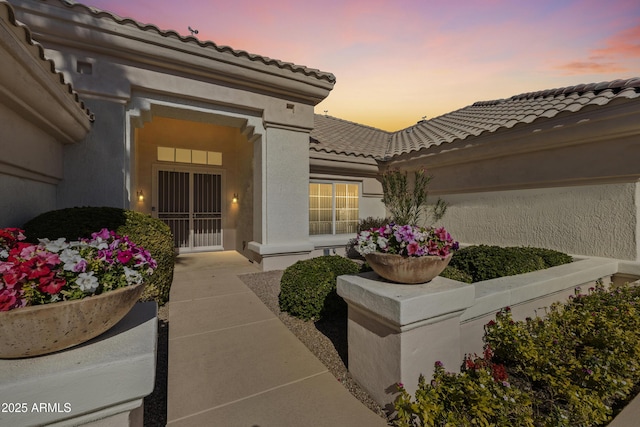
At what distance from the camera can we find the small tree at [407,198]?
7.20 m

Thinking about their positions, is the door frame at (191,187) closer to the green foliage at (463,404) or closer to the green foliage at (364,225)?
the green foliage at (364,225)

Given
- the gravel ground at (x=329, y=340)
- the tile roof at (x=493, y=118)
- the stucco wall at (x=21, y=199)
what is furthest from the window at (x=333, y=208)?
the stucco wall at (x=21, y=199)

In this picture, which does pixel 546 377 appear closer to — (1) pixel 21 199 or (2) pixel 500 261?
(2) pixel 500 261

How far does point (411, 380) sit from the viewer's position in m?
2.50

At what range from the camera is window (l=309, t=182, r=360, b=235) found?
9.62m

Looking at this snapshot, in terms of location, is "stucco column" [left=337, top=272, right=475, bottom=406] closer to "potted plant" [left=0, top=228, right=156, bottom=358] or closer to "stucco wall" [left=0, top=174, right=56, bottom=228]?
"potted plant" [left=0, top=228, right=156, bottom=358]

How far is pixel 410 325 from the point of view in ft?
7.97

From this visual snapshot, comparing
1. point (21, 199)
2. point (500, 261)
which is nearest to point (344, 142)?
point (500, 261)

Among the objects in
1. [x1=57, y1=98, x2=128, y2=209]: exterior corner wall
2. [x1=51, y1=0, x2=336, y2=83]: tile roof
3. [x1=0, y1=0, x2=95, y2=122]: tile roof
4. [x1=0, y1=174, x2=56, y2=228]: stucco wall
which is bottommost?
[x1=0, y1=174, x2=56, y2=228]: stucco wall

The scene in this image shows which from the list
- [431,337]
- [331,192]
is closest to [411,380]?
[431,337]

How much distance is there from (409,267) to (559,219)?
6043 millimetres

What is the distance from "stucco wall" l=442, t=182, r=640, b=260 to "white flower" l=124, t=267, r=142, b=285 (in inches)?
328

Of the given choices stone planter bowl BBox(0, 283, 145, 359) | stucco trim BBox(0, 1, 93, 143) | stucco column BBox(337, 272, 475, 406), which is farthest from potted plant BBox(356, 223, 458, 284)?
stucco trim BBox(0, 1, 93, 143)

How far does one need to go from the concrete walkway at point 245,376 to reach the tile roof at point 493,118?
20.6 feet
